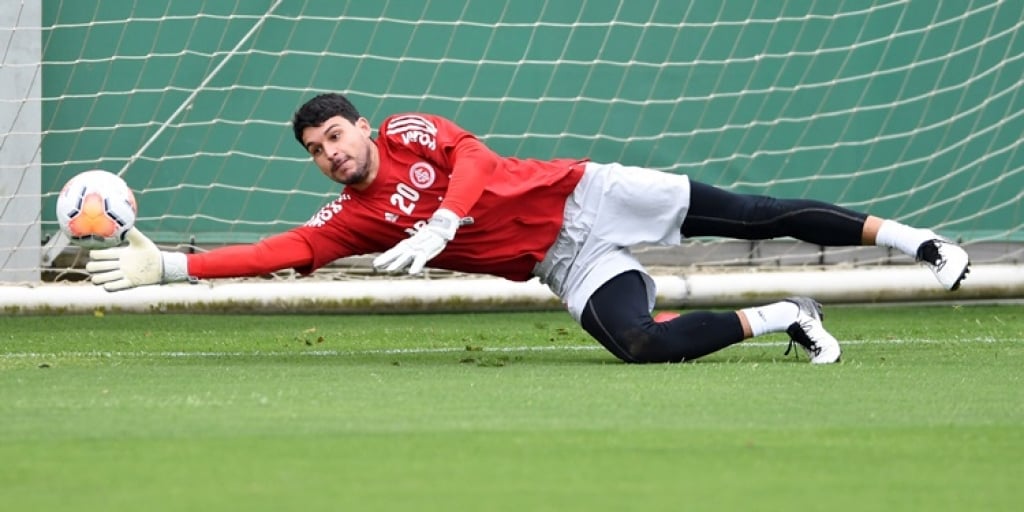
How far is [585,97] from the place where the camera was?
8742mm

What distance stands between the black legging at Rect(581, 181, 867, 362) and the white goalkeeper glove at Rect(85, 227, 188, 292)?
4.63ft

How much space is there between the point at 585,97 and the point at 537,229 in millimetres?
Result: 3249

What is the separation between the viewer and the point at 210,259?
5320mm

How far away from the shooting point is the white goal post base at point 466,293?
7.36 metres

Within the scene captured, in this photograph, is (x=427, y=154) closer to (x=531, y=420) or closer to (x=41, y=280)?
(x=531, y=420)

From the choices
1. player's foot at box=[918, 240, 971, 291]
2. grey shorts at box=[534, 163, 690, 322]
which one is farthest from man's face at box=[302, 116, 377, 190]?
player's foot at box=[918, 240, 971, 291]

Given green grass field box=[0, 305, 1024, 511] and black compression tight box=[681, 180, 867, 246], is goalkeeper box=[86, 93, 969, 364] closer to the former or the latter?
black compression tight box=[681, 180, 867, 246]

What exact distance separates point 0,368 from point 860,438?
3008mm

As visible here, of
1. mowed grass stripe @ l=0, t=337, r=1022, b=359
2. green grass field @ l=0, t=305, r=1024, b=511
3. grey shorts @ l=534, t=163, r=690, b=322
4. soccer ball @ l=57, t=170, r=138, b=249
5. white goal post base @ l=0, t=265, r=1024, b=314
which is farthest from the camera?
white goal post base @ l=0, t=265, r=1024, b=314

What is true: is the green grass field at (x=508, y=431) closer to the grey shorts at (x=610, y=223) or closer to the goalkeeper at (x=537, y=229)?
the goalkeeper at (x=537, y=229)

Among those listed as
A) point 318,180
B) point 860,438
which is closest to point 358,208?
point 860,438

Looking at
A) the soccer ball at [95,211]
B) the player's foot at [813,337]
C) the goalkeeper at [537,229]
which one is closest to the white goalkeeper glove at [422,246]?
the goalkeeper at [537,229]

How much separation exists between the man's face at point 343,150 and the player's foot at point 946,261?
1851 mm

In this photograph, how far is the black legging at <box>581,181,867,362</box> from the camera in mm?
5336
